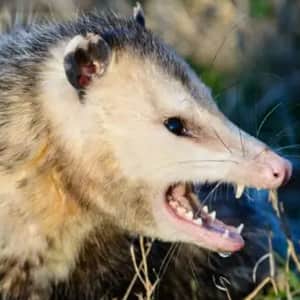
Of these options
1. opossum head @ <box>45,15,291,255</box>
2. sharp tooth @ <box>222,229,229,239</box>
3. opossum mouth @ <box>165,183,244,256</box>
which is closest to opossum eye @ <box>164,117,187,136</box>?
opossum head @ <box>45,15,291,255</box>

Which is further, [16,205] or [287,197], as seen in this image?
[287,197]

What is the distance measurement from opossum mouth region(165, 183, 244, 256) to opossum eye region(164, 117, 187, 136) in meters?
0.19

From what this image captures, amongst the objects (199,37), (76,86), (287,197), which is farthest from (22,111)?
(199,37)

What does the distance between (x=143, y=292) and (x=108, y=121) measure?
25.4 inches

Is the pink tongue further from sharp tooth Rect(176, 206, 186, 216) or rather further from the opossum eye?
the opossum eye

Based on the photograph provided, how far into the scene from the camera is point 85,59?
4.67m

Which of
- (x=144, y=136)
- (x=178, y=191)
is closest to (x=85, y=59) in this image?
(x=144, y=136)

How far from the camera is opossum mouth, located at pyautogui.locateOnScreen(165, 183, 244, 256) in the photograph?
466 cm

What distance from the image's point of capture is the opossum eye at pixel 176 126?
15.1 ft

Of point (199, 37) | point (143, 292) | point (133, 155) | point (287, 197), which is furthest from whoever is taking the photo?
point (199, 37)

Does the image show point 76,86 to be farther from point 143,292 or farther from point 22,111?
point 143,292

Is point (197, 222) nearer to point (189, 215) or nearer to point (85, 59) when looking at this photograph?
point (189, 215)

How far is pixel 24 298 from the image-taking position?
482cm

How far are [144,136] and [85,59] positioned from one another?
299 millimetres
